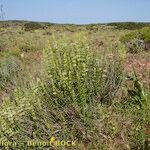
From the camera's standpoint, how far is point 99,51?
15.6 feet

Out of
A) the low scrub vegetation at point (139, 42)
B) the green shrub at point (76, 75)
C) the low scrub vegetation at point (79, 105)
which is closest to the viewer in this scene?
the low scrub vegetation at point (79, 105)

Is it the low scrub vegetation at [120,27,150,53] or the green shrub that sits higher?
the green shrub

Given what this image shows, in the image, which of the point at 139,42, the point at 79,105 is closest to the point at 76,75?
the point at 79,105

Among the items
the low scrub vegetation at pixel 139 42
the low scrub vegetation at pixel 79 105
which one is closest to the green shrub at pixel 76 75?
the low scrub vegetation at pixel 79 105

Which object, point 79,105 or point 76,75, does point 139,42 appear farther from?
point 79,105

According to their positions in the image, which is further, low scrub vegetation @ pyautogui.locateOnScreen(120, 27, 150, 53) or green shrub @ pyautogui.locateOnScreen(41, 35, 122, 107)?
low scrub vegetation @ pyautogui.locateOnScreen(120, 27, 150, 53)

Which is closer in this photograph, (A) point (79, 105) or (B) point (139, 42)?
(A) point (79, 105)

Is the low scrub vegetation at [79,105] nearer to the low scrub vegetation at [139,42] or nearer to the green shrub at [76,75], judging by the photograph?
the green shrub at [76,75]

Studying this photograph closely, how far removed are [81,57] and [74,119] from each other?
27.8 inches

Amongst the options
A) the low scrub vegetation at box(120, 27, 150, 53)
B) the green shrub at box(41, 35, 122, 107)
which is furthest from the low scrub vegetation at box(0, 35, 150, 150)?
the low scrub vegetation at box(120, 27, 150, 53)

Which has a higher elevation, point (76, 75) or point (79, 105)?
point (76, 75)

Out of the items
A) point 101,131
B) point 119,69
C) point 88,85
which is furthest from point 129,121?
point 119,69

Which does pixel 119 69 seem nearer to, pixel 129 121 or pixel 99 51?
pixel 99 51

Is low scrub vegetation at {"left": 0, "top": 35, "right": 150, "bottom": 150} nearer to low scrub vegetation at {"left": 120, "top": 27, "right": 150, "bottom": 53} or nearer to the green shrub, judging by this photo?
the green shrub
